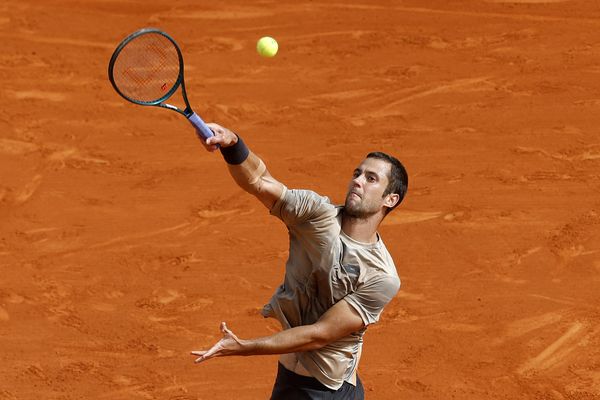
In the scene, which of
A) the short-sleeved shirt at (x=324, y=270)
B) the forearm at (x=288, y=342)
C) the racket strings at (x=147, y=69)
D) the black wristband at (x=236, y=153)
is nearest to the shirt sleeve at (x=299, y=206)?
the short-sleeved shirt at (x=324, y=270)

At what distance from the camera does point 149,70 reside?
5.83m

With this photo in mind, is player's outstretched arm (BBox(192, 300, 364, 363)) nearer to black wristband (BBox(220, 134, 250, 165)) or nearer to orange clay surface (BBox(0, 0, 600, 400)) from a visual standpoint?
black wristband (BBox(220, 134, 250, 165))

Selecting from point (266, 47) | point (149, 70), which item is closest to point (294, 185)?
point (266, 47)

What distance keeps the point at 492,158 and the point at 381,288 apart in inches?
223

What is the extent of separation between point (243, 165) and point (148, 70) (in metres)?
1.33

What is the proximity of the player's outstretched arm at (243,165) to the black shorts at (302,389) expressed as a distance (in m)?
1.04

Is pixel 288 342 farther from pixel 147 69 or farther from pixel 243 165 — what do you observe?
pixel 147 69

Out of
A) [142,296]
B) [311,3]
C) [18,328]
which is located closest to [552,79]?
[311,3]

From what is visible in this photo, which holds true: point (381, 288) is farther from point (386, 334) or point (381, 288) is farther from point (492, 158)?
point (492, 158)

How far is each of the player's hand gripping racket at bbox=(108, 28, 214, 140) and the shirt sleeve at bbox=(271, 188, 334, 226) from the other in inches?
40.0

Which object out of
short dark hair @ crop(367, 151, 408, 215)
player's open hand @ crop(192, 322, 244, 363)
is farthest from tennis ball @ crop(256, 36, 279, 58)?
player's open hand @ crop(192, 322, 244, 363)

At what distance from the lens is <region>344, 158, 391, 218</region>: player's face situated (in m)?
5.07

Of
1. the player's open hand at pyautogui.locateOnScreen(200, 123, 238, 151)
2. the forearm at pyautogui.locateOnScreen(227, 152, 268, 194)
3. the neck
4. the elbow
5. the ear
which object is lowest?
the elbow

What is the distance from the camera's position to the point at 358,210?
5055 mm
